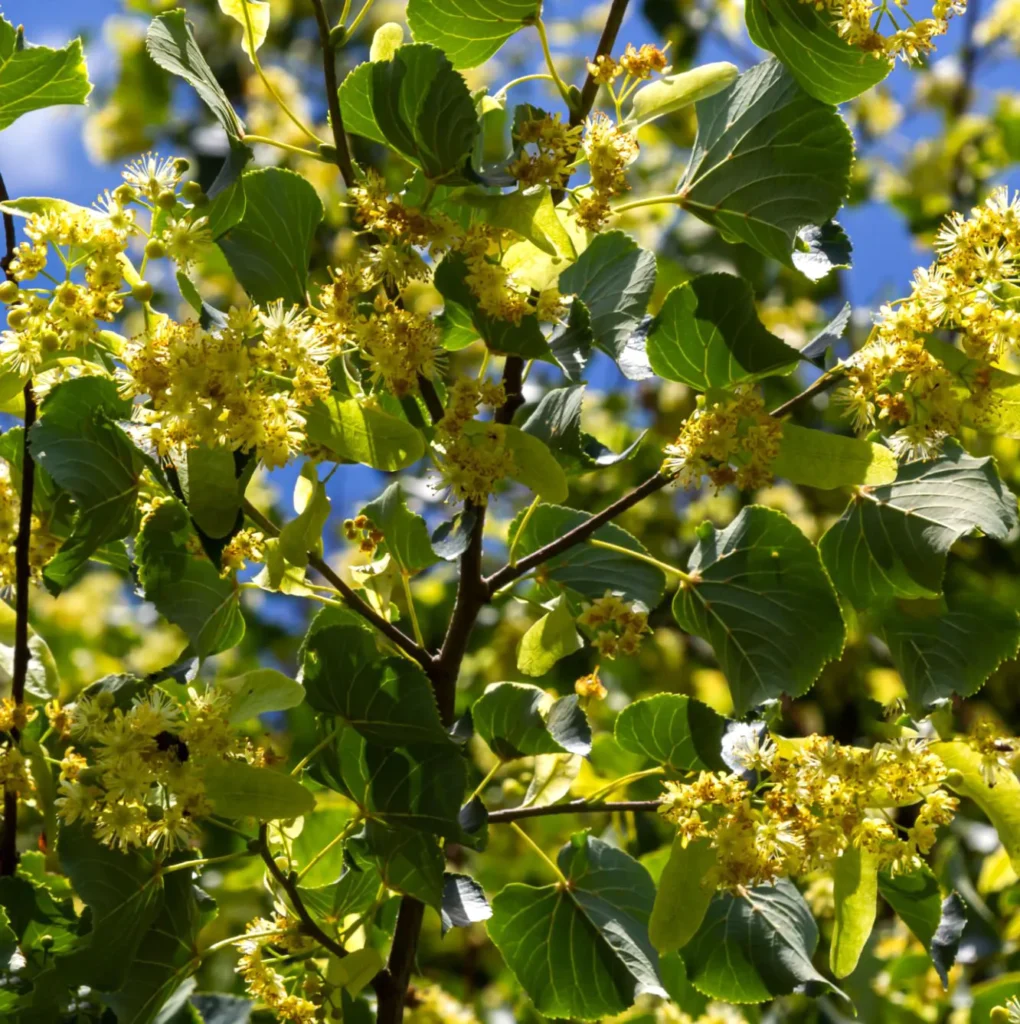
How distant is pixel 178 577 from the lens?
1.23 meters

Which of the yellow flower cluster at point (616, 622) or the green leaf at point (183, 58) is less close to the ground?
the green leaf at point (183, 58)

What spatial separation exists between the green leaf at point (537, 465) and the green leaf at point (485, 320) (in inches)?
2.9

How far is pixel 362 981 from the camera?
48.4 inches

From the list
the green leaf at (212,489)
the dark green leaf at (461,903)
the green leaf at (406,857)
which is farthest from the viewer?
the dark green leaf at (461,903)

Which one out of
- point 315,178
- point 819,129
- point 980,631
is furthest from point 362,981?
point 315,178

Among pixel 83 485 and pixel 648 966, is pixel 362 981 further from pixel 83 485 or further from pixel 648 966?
pixel 83 485

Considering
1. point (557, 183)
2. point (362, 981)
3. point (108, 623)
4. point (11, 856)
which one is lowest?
point (362, 981)

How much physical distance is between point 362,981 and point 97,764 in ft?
1.05

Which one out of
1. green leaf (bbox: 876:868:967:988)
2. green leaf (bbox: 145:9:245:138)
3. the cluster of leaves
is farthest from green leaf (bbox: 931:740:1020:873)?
green leaf (bbox: 145:9:245:138)

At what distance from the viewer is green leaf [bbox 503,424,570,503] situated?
1.19m

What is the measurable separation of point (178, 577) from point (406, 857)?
1.08 feet

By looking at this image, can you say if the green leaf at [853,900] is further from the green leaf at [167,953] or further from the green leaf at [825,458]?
the green leaf at [167,953]

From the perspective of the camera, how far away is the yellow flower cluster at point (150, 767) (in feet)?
3.65

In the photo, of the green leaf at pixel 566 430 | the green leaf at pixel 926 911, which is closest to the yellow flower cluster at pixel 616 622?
the green leaf at pixel 566 430
